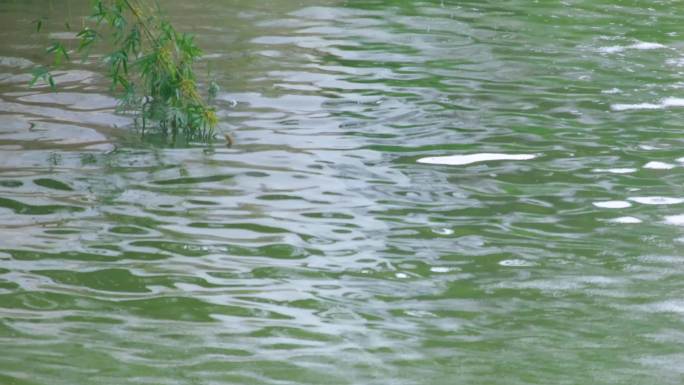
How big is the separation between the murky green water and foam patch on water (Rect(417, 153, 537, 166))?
7 cm

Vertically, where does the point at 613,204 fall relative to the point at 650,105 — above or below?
below

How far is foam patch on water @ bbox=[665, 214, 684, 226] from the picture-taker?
22.3 feet

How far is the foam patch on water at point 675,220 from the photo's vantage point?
6.80 metres

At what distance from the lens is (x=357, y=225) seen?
673cm

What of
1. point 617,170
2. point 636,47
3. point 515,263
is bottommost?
point 515,263

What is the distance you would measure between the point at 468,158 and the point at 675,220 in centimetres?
167

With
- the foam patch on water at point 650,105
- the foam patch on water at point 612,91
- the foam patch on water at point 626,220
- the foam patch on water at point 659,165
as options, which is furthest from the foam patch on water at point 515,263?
the foam patch on water at point 612,91

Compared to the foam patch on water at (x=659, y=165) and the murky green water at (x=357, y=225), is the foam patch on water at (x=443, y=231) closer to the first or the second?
the murky green water at (x=357, y=225)

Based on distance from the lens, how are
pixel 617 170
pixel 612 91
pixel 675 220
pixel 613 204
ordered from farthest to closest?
pixel 612 91, pixel 617 170, pixel 613 204, pixel 675 220

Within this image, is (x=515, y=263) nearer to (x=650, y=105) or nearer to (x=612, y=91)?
(x=650, y=105)

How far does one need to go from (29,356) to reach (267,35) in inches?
→ 300

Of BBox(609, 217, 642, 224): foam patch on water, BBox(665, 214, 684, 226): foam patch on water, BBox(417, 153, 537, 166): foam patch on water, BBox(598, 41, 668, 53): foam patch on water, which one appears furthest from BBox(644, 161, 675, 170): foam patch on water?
BBox(598, 41, 668, 53): foam patch on water

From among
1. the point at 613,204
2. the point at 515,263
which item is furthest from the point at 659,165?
the point at 515,263

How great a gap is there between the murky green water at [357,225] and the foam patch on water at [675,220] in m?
0.02
